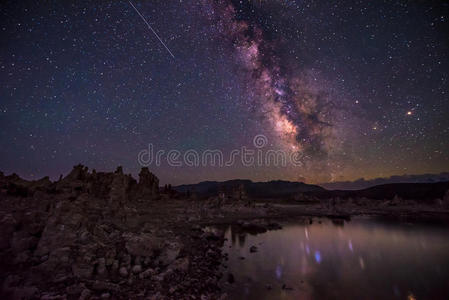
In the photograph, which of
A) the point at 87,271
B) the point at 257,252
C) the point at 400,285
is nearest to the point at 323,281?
the point at 400,285

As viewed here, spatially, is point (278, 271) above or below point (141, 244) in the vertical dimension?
below

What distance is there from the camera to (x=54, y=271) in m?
12.0

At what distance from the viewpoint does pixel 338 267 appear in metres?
20.8

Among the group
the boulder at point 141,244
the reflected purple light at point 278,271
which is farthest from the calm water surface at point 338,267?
the boulder at point 141,244

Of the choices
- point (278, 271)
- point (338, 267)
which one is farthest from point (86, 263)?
point (338, 267)

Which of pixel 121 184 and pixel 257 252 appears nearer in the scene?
pixel 257 252

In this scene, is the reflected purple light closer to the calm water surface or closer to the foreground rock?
the calm water surface

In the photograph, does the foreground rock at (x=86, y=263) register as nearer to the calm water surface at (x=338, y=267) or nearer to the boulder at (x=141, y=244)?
the boulder at (x=141, y=244)

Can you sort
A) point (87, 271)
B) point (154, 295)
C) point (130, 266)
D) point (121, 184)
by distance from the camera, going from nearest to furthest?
point (154, 295), point (87, 271), point (130, 266), point (121, 184)

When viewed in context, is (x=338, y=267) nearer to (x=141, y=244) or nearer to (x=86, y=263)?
(x=141, y=244)

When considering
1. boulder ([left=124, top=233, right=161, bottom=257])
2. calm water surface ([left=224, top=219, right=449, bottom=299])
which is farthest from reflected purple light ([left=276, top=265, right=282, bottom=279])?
boulder ([left=124, top=233, right=161, bottom=257])

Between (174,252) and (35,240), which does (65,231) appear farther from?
(174,252)

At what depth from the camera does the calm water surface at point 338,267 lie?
14984 mm

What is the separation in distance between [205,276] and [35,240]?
1099 centimetres
